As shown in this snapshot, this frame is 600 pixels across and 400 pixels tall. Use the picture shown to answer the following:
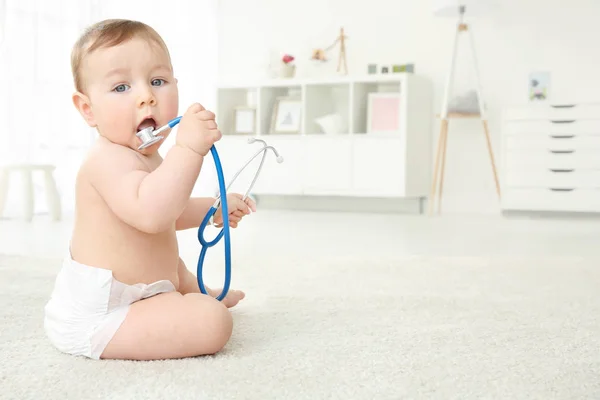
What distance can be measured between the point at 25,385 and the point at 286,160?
4.07 metres

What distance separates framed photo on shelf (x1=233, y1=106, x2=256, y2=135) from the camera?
204 inches

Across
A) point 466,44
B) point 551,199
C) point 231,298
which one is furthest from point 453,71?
point 231,298

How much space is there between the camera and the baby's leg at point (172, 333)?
3.22 feet

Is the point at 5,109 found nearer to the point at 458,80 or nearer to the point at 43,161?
the point at 43,161

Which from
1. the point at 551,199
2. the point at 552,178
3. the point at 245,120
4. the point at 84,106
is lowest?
the point at 551,199

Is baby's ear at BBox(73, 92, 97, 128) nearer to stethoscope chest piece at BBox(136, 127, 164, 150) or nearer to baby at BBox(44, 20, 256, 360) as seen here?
baby at BBox(44, 20, 256, 360)

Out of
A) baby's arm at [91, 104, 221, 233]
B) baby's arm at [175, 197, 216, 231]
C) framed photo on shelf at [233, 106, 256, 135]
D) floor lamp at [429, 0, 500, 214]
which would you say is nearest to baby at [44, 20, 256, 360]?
baby's arm at [91, 104, 221, 233]

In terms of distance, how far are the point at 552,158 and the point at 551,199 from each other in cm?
24

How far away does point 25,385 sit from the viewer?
2.84 ft

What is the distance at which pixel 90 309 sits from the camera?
102 centimetres

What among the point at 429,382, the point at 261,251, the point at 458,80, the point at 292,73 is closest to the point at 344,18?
the point at 292,73

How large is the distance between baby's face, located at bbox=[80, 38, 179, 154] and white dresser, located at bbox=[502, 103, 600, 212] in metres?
3.62

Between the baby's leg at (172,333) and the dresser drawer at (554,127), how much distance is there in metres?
3.66

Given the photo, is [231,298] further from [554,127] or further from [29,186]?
[554,127]
